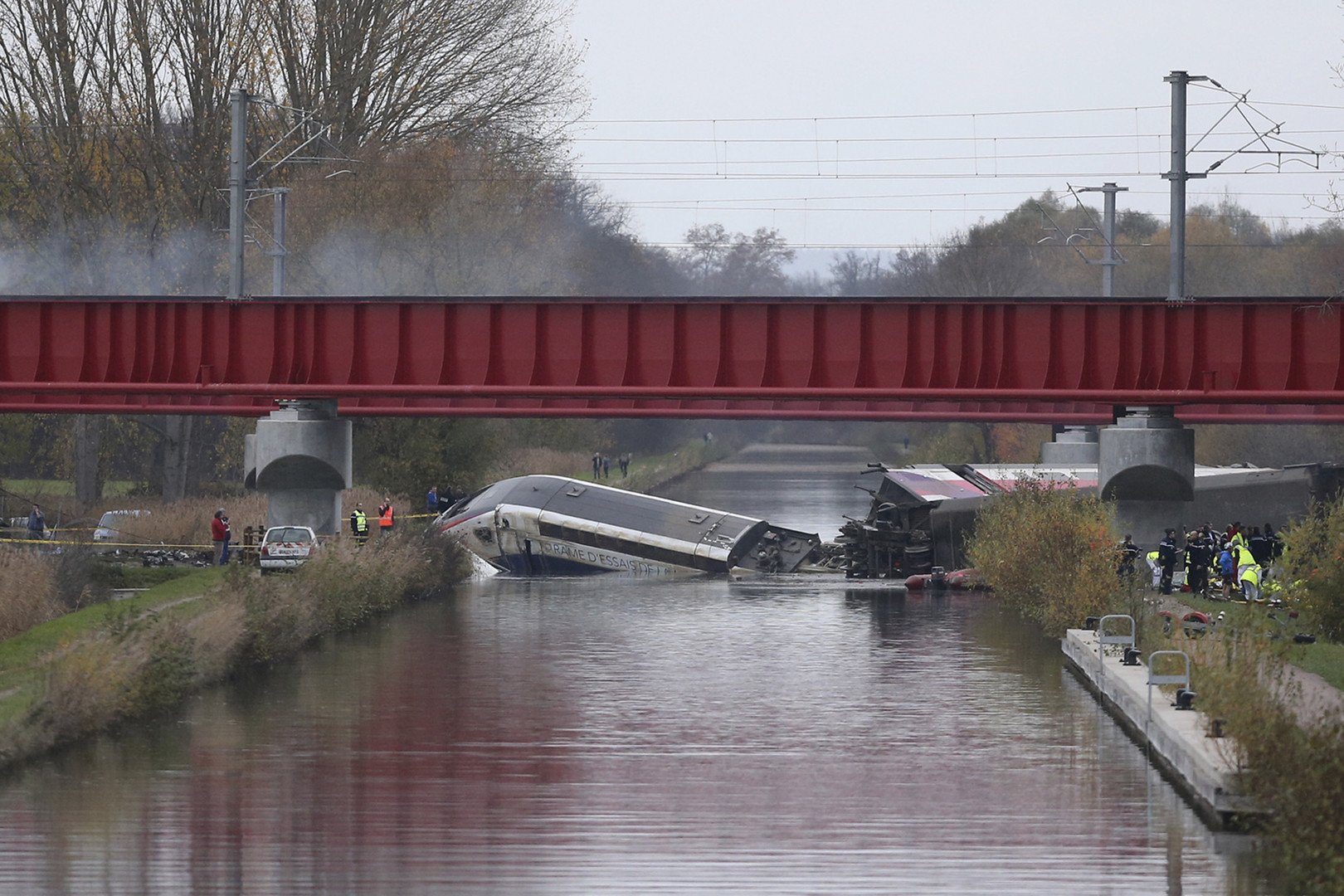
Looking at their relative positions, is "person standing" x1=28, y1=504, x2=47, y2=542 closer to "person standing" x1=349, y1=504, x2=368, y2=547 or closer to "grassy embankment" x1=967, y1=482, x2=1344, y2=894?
"person standing" x1=349, y1=504, x2=368, y2=547

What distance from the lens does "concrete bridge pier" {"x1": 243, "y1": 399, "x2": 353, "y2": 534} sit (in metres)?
42.4

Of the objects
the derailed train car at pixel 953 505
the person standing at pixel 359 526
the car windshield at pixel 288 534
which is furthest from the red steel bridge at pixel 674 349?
the derailed train car at pixel 953 505

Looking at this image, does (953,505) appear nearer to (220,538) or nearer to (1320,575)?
(220,538)

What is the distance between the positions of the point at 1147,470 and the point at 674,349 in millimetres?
10775

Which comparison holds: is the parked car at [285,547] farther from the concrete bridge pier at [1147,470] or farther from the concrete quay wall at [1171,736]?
the concrete quay wall at [1171,736]

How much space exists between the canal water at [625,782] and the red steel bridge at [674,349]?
5265 millimetres

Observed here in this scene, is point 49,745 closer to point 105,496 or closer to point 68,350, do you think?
point 68,350

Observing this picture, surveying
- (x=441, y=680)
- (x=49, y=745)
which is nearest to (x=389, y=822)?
(x=49, y=745)

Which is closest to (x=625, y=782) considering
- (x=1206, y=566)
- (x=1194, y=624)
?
(x=1194, y=624)

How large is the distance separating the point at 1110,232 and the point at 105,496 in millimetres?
40413

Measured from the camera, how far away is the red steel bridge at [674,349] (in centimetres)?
3822

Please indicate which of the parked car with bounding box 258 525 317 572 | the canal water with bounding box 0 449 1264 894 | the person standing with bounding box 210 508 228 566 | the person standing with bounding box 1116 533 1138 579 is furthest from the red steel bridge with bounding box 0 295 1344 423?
the person standing with bounding box 210 508 228 566

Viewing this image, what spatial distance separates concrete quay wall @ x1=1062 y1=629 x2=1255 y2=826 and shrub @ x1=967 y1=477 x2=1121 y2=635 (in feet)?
10.8

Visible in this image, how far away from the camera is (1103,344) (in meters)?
38.5
